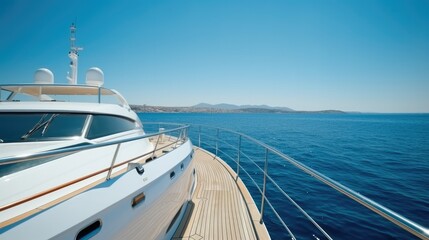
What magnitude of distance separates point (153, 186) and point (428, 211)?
8.60m

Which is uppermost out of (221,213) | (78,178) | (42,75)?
(42,75)

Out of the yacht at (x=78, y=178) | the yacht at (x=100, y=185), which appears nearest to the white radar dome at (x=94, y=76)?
the yacht at (x=100, y=185)

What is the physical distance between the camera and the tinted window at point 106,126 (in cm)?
262

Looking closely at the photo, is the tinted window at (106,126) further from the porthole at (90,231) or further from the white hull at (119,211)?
the porthole at (90,231)

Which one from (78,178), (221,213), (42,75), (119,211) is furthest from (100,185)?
(42,75)

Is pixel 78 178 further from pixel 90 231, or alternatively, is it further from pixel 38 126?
pixel 38 126

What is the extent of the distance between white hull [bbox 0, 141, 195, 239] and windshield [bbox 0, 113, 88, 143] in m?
1.31

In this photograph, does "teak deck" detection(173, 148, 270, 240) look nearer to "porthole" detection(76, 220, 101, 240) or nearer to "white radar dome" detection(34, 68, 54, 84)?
"porthole" detection(76, 220, 101, 240)

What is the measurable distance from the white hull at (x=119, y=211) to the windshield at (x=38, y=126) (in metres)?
1.31

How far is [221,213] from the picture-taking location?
299 cm

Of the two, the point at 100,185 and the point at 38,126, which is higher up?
the point at 38,126

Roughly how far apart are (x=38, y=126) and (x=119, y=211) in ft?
6.11

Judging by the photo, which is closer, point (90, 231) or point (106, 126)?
point (90, 231)

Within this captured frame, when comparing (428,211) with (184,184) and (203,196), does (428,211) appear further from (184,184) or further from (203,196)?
(184,184)
